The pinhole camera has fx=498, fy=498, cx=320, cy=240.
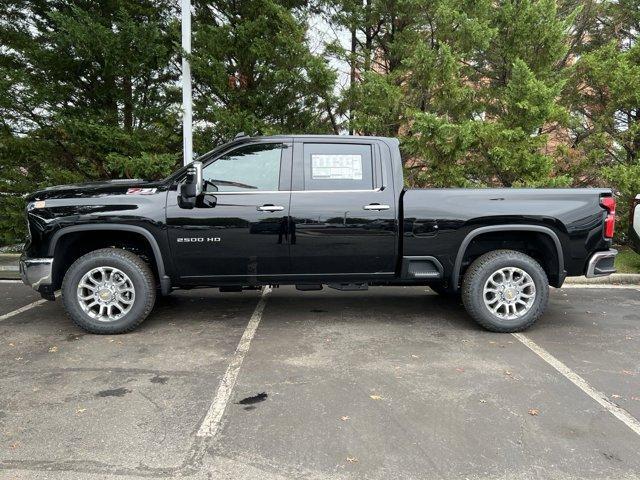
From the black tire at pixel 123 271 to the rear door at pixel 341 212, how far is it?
4.85ft

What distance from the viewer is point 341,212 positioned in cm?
495

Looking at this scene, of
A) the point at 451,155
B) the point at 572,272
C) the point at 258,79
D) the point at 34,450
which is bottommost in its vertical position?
the point at 34,450

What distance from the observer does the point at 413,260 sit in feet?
16.6

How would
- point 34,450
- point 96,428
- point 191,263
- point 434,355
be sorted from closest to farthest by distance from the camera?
point 34,450 < point 96,428 < point 434,355 < point 191,263

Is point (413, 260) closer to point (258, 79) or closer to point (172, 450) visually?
point (172, 450)

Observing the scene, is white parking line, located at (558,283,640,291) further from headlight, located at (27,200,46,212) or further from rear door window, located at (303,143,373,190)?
headlight, located at (27,200,46,212)

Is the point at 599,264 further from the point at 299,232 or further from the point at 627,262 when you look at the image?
the point at 627,262

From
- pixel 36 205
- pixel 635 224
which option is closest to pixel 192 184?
pixel 36 205

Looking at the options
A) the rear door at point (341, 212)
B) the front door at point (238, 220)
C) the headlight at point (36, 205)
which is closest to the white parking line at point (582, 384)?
the rear door at point (341, 212)

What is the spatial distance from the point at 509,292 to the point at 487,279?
10.5 inches

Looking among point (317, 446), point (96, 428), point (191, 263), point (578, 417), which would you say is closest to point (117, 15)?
point (191, 263)

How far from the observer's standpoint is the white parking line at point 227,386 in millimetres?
3156

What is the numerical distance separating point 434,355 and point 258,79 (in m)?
6.76

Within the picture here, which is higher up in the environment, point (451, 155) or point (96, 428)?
point (451, 155)
